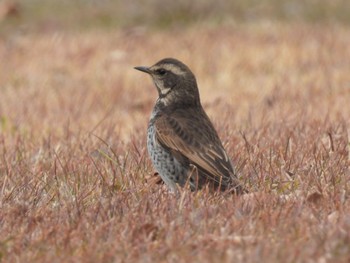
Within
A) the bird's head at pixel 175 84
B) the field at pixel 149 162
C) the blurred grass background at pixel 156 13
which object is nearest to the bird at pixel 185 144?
the bird's head at pixel 175 84

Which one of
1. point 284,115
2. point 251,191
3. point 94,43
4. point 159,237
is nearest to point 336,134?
point 284,115

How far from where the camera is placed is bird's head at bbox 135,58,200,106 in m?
6.84

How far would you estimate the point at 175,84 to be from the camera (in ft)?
22.6

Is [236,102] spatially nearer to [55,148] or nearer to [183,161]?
[55,148]

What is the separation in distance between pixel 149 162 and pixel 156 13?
447 inches

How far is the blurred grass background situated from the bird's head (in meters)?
10.5

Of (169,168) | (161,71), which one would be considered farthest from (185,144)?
(161,71)

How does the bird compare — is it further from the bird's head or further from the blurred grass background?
the blurred grass background

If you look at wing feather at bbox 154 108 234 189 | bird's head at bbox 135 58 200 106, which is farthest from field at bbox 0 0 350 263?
bird's head at bbox 135 58 200 106

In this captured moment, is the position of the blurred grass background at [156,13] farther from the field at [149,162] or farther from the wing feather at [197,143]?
the wing feather at [197,143]

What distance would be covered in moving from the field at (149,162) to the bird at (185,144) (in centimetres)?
17

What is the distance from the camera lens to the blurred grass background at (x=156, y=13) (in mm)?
18031

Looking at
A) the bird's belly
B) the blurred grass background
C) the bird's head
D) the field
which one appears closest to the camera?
the field

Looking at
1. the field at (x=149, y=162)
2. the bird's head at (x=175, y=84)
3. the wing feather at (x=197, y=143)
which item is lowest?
the field at (x=149, y=162)
